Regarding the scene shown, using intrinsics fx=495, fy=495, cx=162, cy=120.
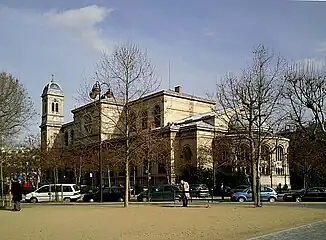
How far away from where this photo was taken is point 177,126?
69500 millimetres

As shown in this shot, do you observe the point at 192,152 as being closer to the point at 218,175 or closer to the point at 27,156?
the point at 218,175

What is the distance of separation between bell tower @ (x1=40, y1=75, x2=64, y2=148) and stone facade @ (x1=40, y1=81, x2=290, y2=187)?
7.32ft

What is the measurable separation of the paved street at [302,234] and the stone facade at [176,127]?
16174mm

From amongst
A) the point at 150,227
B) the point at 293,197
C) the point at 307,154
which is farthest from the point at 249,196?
the point at 150,227

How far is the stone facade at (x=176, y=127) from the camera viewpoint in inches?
1367

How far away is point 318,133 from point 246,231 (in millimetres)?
34172

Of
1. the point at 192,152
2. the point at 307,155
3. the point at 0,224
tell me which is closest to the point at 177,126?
the point at 192,152

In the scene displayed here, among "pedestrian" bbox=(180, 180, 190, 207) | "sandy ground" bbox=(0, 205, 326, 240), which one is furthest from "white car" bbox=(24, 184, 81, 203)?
"sandy ground" bbox=(0, 205, 326, 240)

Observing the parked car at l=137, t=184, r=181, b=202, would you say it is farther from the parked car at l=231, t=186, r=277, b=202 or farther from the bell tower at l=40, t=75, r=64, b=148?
the bell tower at l=40, t=75, r=64, b=148

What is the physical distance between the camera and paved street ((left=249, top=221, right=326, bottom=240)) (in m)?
14.4

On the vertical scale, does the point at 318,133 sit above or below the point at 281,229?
above

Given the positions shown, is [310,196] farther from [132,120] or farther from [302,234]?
[302,234]

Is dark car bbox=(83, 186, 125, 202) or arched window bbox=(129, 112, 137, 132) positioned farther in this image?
dark car bbox=(83, 186, 125, 202)

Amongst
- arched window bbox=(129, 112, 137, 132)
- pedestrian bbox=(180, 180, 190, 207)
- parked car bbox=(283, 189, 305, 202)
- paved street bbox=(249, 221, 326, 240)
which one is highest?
arched window bbox=(129, 112, 137, 132)
